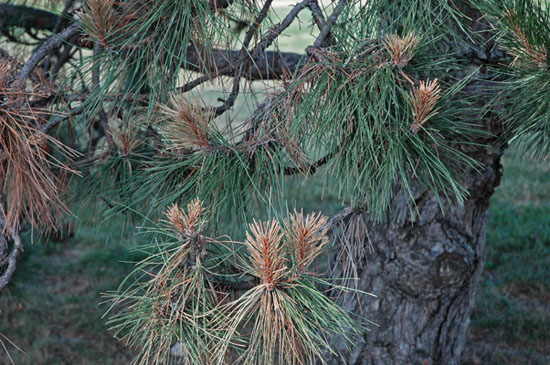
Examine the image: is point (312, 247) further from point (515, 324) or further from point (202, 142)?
point (515, 324)

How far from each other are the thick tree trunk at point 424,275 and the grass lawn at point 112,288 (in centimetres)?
85

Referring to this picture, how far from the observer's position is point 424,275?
1.88 m

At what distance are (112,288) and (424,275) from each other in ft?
7.93

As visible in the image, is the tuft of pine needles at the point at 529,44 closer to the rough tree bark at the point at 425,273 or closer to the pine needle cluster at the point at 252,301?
the pine needle cluster at the point at 252,301

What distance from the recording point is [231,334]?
3.00 ft

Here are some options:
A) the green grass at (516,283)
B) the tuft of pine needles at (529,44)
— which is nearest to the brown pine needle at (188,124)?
the tuft of pine needles at (529,44)

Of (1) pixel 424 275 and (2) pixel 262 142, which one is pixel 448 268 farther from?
(2) pixel 262 142

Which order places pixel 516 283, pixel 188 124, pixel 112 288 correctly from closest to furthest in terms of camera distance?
pixel 188 124, pixel 516 283, pixel 112 288

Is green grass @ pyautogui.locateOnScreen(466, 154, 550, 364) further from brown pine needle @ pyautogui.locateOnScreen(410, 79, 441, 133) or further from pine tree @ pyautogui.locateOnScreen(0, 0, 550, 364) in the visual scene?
brown pine needle @ pyautogui.locateOnScreen(410, 79, 441, 133)

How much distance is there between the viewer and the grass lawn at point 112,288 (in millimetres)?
2900

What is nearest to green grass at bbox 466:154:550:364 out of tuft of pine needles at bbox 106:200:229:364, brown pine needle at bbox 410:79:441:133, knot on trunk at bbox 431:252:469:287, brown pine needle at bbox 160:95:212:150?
knot on trunk at bbox 431:252:469:287

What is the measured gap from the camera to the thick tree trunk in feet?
6.15

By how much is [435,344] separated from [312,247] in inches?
51.9

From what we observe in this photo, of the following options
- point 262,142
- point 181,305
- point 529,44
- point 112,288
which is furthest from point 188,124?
point 112,288
